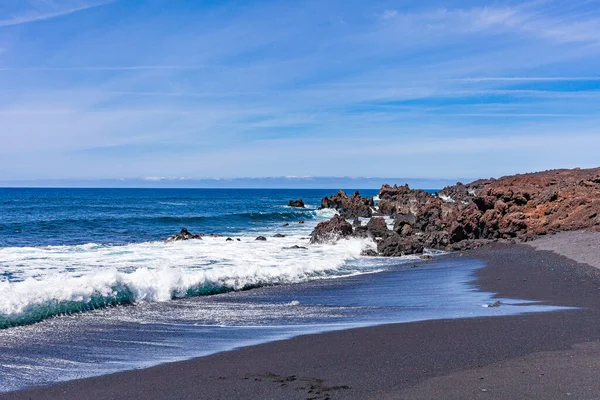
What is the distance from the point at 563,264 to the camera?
1611 cm

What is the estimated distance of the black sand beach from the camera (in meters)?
5.79

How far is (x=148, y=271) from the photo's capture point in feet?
44.8

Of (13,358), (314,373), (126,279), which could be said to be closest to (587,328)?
(314,373)

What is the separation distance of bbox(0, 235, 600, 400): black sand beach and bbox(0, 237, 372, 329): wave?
4.97m

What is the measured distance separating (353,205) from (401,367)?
50202mm

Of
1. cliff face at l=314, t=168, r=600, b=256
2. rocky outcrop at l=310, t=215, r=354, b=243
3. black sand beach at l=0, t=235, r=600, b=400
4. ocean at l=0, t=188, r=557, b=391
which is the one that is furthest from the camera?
rocky outcrop at l=310, t=215, r=354, b=243

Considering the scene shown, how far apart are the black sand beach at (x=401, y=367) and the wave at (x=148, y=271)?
4.97 meters

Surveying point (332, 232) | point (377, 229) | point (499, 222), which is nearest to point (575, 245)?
point (499, 222)

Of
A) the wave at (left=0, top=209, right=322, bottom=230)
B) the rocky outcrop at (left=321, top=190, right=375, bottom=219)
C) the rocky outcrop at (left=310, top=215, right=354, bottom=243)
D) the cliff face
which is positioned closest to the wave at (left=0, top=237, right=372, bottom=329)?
the rocky outcrop at (left=310, top=215, right=354, bottom=243)

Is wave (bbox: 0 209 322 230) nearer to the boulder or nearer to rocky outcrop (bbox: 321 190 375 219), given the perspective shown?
rocky outcrop (bbox: 321 190 375 219)

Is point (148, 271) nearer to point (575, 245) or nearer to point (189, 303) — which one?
point (189, 303)

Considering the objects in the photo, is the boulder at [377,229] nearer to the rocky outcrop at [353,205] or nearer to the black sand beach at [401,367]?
the black sand beach at [401,367]

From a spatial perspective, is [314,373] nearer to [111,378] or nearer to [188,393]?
[188,393]

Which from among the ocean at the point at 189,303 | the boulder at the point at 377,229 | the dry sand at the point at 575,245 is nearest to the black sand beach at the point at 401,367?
the ocean at the point at 189,303
